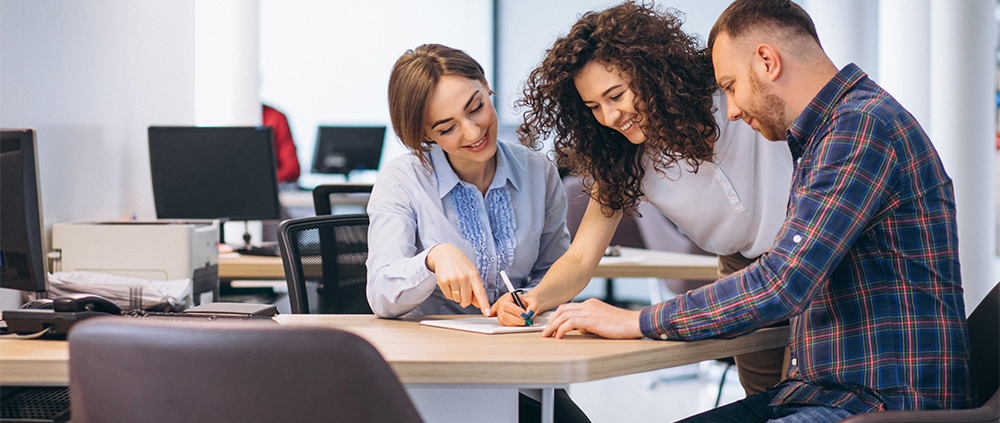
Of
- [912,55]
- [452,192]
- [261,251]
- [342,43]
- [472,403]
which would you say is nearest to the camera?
[472,403]

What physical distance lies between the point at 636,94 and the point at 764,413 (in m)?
0.67

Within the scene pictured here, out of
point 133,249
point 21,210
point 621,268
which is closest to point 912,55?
point 621,268

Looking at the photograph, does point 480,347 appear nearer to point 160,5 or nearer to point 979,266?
point 160,5

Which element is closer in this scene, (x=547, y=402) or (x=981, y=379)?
(x=547, y=402)

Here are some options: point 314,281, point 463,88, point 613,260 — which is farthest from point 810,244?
point 613,260

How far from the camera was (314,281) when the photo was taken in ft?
6.14

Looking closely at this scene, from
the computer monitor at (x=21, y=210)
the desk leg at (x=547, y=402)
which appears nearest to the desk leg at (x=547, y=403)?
the desk leg at (x=547, y=402)

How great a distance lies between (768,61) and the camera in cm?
132

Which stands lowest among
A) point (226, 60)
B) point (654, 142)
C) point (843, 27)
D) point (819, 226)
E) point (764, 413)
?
point (764, 413)

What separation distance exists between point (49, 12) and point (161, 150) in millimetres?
849

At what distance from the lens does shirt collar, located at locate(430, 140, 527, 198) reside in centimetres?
176

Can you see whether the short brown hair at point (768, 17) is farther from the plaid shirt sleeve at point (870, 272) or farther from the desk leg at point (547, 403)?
the desk leg at point (547, 403)

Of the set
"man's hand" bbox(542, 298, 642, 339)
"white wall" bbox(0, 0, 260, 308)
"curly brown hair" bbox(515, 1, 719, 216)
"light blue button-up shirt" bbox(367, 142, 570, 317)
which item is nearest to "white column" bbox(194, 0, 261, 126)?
"white wall" bbox(0, 0, 260, 308)

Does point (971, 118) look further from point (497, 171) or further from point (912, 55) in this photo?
point (497, 171)
